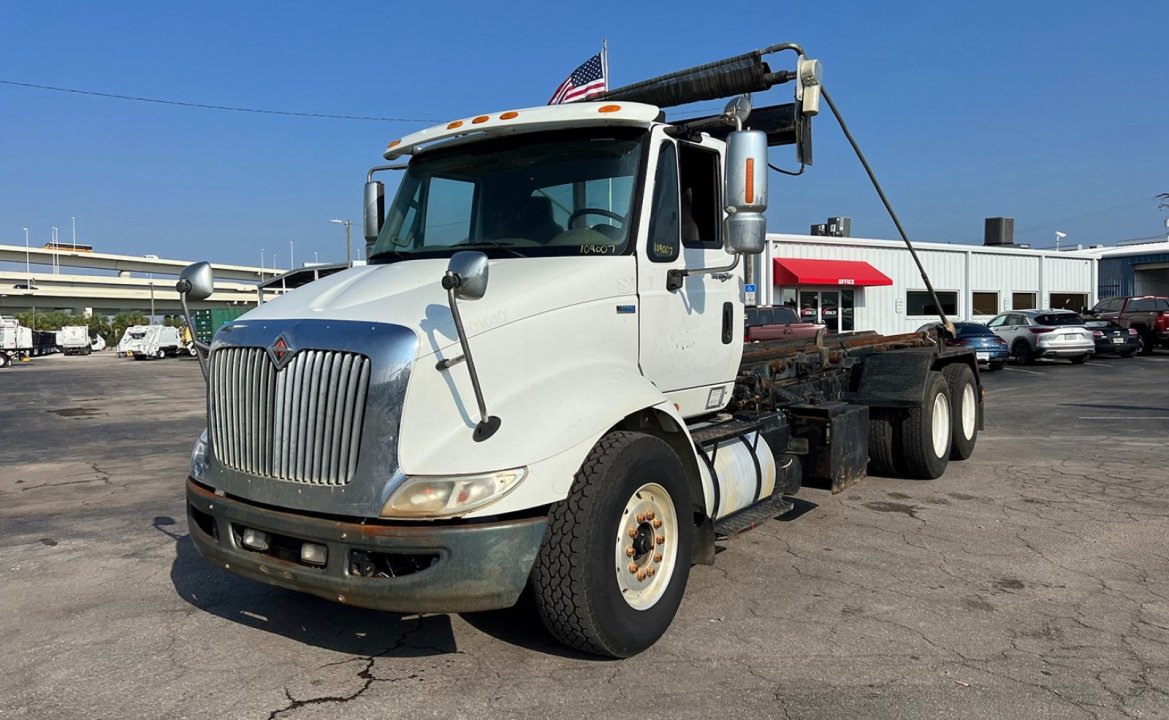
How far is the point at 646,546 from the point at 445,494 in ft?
3.93

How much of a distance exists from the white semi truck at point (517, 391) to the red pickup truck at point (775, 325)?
1405cm

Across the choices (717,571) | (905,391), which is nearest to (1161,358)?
(905,391)

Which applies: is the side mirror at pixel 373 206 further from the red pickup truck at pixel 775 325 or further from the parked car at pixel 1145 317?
the parked car at pixel 1145 317

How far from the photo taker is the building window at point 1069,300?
41.0 meters

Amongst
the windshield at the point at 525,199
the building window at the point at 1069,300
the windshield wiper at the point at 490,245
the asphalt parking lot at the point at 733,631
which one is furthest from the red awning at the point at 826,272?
the windshield wiper at the point at 490,245

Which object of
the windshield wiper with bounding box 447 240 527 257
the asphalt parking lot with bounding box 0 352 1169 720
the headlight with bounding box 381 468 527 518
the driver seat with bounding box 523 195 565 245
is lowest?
the asphalt parking lot with bounding box 0 352 1169 720

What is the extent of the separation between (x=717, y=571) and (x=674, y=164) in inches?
100

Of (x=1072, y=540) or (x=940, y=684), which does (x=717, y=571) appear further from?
(x=1072, y=540)

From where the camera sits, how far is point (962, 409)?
29.9 feet

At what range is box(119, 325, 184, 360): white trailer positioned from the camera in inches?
1918

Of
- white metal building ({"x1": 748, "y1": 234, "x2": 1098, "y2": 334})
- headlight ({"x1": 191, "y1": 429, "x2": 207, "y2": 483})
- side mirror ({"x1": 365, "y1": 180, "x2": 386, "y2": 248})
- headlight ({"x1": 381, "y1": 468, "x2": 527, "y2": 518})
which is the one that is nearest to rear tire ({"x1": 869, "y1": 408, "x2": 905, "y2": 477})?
side mirror ({"x1": 365, "y1": 180, "x2": 386, "y2": 248})

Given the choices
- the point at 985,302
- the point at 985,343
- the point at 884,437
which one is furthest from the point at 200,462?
the point at 985,302

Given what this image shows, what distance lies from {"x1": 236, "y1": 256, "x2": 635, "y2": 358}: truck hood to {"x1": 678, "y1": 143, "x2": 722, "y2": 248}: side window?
2.28ft

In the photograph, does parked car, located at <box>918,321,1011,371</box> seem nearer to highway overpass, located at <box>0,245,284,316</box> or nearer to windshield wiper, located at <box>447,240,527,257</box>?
windshield wiper, located at <box>447,240,527,257</box>
